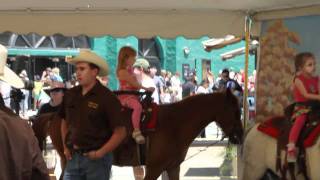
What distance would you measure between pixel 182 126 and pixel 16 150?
491 centimetres

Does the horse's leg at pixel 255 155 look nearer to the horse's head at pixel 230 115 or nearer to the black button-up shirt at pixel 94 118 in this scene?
the horse's head at pixel 230 115

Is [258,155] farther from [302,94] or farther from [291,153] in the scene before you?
[302,94]

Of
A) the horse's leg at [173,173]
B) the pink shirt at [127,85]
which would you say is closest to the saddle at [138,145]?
the pink shirt at [127,85]

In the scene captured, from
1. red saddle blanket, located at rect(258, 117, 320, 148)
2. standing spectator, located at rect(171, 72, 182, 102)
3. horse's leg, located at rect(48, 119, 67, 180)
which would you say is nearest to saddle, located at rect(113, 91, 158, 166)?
horse's leg, located at rect(48, 119, 67, 180)

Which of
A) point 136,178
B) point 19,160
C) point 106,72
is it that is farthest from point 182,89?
point 19,160

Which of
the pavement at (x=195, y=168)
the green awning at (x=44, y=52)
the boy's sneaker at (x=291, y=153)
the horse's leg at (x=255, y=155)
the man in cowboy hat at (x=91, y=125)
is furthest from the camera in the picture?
the green awning at (x=44, y=52)

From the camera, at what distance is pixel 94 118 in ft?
16.2

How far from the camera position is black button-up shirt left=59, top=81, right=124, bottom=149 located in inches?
195

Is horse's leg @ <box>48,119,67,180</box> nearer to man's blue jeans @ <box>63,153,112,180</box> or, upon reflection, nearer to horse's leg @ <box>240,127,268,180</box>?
horse's leg @ <box>240,127,268,180</box>

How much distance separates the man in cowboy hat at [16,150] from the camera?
115 inches

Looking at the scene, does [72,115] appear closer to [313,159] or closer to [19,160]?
[19,160]

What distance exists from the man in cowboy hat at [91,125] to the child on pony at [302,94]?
8.09 ft

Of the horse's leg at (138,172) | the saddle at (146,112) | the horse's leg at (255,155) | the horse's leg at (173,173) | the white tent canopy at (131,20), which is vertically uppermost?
the white tent canopy at (131,20)

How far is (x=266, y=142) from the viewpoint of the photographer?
24.3ft
